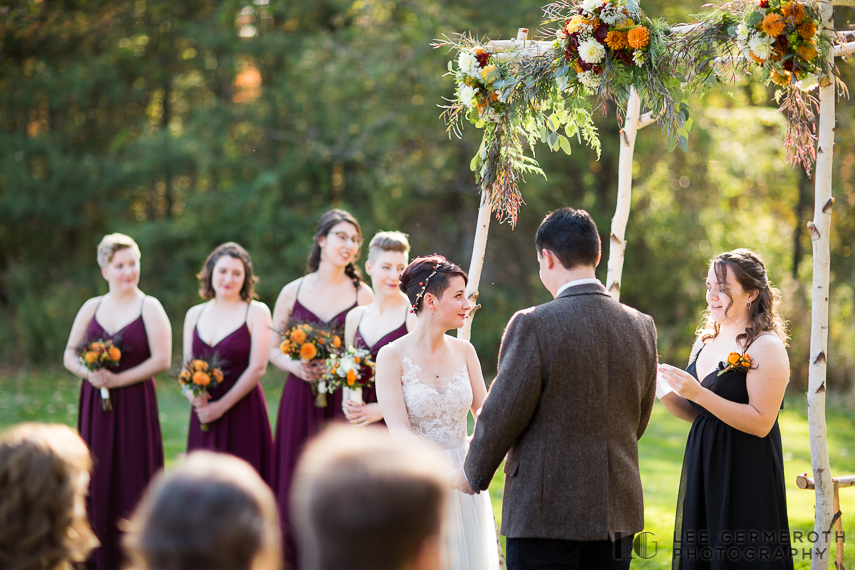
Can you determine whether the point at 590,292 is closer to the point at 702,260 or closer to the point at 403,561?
the point at 403,561

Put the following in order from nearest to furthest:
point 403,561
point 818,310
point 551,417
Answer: point 403,561, point 551,417, point 818,310

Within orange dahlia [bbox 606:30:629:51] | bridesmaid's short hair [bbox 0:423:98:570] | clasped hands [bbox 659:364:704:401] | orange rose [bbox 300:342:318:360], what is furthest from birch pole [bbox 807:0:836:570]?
bridesmaid's short hair [bbox 0:423:98:570]

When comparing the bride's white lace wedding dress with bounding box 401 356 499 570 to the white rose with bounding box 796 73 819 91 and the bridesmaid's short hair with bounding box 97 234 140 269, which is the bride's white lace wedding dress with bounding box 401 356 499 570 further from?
the bridesmaid's short hair with bounding box 97 234 140 269

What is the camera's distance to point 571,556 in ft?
10.1

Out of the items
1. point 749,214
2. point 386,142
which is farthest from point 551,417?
point 749,214

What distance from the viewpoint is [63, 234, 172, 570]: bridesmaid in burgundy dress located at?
5719mm

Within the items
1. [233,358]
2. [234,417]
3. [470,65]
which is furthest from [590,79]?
[234,417]

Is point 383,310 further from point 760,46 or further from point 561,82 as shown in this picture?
point 760,46

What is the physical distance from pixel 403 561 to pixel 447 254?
46.5 ft

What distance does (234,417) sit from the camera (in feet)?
18.9

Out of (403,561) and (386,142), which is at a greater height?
(386,142)

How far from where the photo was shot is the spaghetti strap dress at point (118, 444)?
5707 millimetres

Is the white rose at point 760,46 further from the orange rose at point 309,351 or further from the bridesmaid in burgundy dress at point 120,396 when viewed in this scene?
the bridesmaid in burgundy dress at point 120,396

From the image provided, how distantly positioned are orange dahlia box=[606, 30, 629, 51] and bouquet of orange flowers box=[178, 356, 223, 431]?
138 inches
